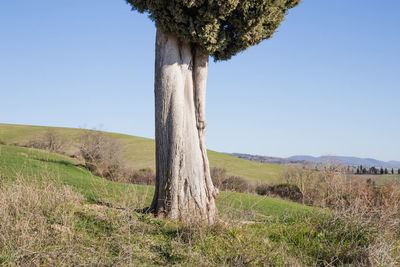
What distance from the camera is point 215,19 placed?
A: 764 centimetres

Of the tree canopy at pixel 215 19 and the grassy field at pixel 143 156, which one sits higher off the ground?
the tree canopy at pixel 215 19

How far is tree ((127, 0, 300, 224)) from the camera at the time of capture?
7684 mm

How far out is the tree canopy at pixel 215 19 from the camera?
7.57 metres

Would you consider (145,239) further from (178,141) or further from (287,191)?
(287,191)

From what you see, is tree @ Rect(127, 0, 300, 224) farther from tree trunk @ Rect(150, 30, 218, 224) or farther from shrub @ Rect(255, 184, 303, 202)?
shrub @ Rect(255, 184, 303, 202)

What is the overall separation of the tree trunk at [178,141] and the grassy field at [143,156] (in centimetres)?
3395

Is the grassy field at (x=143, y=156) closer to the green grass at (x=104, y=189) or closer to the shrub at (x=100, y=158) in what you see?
the shrub at (x=100, y=158)

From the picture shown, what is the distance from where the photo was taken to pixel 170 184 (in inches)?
307

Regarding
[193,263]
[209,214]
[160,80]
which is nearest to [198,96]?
[160,80]

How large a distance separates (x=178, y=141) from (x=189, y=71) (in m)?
1.73

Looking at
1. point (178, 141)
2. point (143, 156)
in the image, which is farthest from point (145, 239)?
point (143, 156)

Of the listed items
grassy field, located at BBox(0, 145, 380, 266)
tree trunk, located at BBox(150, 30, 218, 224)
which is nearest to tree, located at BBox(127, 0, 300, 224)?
tree trunk, located at BBox(150, 30, 218, 224)

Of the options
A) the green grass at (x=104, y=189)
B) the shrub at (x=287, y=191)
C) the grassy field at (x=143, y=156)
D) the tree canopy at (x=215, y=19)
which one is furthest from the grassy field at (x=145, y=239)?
the grassy field at (x=143, y=156)

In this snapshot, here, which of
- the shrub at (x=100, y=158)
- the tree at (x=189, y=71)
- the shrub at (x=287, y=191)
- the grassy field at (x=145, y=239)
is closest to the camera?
the grassy field at (x=145, y=239)
